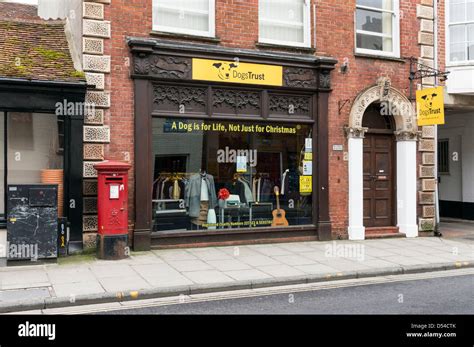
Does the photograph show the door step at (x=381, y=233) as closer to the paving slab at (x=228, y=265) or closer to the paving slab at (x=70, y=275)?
the paving slab at (x=228, y=265)

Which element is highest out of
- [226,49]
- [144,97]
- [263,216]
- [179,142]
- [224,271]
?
[226,49]

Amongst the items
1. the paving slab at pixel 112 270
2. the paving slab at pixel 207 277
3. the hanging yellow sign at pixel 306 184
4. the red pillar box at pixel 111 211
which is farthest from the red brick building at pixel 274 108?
the paving slab at pixel 207 277

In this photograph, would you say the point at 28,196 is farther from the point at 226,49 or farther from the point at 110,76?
the point at 226,49

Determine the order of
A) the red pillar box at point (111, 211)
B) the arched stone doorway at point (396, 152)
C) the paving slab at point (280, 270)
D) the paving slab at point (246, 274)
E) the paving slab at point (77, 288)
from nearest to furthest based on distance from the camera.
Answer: the paving slab at point (77, 288), the paving slab at point (246, 274), the paving slab at point (280, 270), the red pillar box at point (111, 211), the arched stone doorway at point (396, 152)

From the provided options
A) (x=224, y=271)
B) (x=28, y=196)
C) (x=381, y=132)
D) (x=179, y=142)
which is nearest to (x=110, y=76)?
(x=179, y=142)

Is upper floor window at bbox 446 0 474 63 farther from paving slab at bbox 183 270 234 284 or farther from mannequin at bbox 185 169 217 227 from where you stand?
paving slab at bbox 183 270 234 284

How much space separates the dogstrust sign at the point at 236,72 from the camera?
11.6 metres

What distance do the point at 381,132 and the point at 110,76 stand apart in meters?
7.44

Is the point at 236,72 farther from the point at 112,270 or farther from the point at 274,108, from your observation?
the point at 112,270

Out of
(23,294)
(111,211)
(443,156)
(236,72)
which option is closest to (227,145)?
(236,72)

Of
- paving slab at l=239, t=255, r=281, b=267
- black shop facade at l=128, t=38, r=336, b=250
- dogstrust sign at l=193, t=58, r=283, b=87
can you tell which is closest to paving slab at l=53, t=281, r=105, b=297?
black shop facade at l=128, t=38, r=336, b=250

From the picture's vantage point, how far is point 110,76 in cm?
1086

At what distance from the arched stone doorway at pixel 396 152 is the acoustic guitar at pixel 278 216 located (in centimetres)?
180

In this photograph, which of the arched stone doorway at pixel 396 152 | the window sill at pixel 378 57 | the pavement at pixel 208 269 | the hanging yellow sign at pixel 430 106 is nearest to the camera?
the pavement at pixel 208 269
